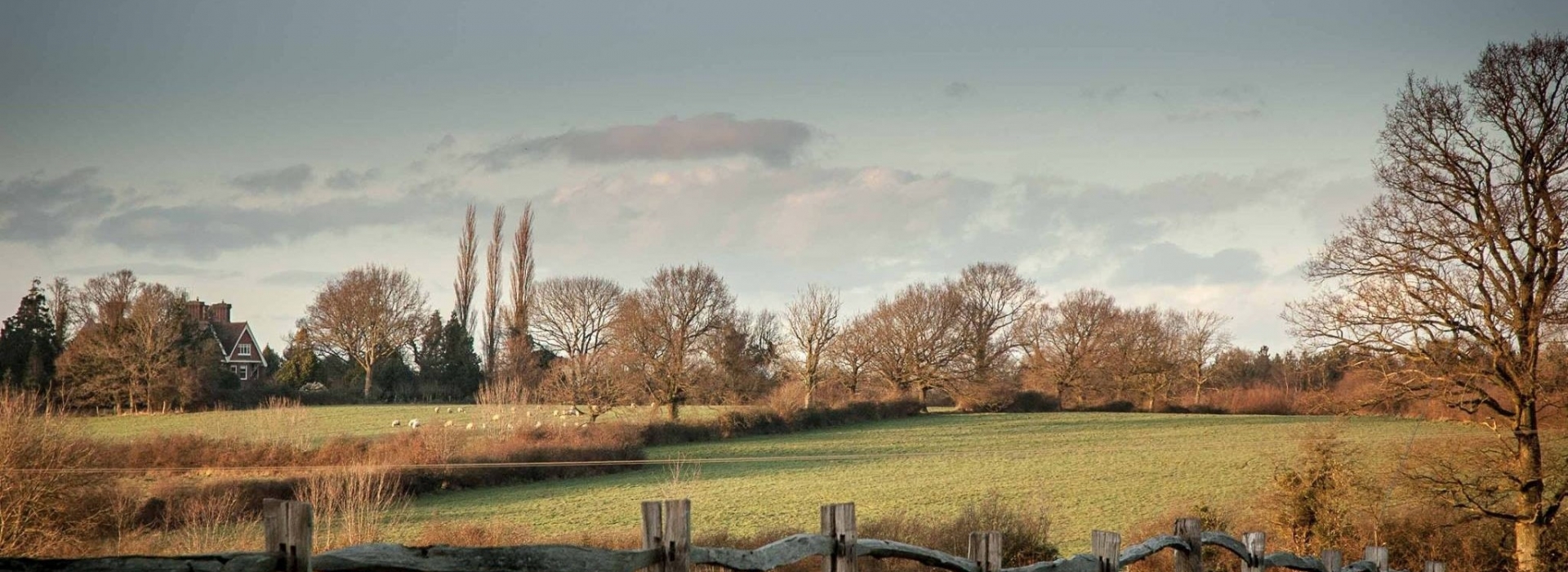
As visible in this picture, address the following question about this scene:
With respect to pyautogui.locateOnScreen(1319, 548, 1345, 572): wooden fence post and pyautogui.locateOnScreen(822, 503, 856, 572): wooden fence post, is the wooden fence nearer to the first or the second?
pyautogui.locateOnScreen(822, 503, 856, 572): wooden fence post

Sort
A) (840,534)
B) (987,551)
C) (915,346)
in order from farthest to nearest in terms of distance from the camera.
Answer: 1. (915,346)
2. (987,551)
3. (840,534)

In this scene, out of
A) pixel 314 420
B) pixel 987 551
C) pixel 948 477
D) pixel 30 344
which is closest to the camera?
pixel 987 551

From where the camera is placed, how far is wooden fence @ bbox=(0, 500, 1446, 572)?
350 cm

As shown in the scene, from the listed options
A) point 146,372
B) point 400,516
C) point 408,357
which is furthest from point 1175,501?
point 408,357

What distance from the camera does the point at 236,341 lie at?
72.1 metres

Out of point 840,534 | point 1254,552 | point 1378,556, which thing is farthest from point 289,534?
point 1378,556

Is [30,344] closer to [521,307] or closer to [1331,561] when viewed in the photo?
[521,307]

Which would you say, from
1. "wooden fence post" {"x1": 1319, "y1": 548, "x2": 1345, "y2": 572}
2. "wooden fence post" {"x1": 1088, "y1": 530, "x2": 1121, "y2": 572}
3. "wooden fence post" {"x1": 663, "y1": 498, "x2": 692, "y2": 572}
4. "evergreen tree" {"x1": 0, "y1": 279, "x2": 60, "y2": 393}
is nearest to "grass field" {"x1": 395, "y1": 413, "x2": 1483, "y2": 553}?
"wooden fence post" {"x1": 1319, "y1": 548, "x2": 1345, "y2": 572}

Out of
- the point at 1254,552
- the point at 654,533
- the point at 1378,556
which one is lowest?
the point at 1378,556

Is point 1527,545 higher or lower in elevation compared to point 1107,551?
lower

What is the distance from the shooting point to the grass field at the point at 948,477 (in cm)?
2375

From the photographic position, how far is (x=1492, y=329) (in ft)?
64.2

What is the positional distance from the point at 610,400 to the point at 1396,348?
91.2 ft

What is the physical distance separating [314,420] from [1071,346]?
38.0 m
